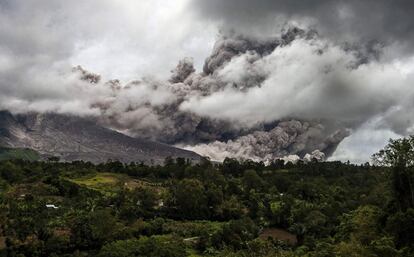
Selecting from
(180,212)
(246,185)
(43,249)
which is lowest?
(43,249)

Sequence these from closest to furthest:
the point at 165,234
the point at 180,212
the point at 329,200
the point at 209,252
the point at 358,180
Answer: the point at 209,252 < the point at 165,234 < the point at 180,212 < the point at 329,200 < the point at 358,180

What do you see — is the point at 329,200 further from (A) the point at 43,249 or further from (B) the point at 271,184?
(A) the point at 43,249

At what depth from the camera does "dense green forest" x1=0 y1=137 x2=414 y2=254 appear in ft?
188

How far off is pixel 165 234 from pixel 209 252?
12345mm

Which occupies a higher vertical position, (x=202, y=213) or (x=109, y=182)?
(x=109, y=182)

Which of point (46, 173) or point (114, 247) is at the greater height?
point (46, 173)

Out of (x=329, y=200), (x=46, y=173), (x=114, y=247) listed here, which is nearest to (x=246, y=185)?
(x=329, y=200)

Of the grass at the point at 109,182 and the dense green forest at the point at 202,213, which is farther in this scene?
the grass at the point at 109,182

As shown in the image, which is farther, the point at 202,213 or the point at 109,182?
the point at 109,182

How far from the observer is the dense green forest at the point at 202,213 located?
57.2 m

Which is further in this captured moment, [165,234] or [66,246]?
[165,234]

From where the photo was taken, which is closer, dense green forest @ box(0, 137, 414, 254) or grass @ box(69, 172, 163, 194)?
dense green forest @ box(0, 137, 414, 254)

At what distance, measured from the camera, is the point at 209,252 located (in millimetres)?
78875

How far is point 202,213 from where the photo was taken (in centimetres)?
10344
